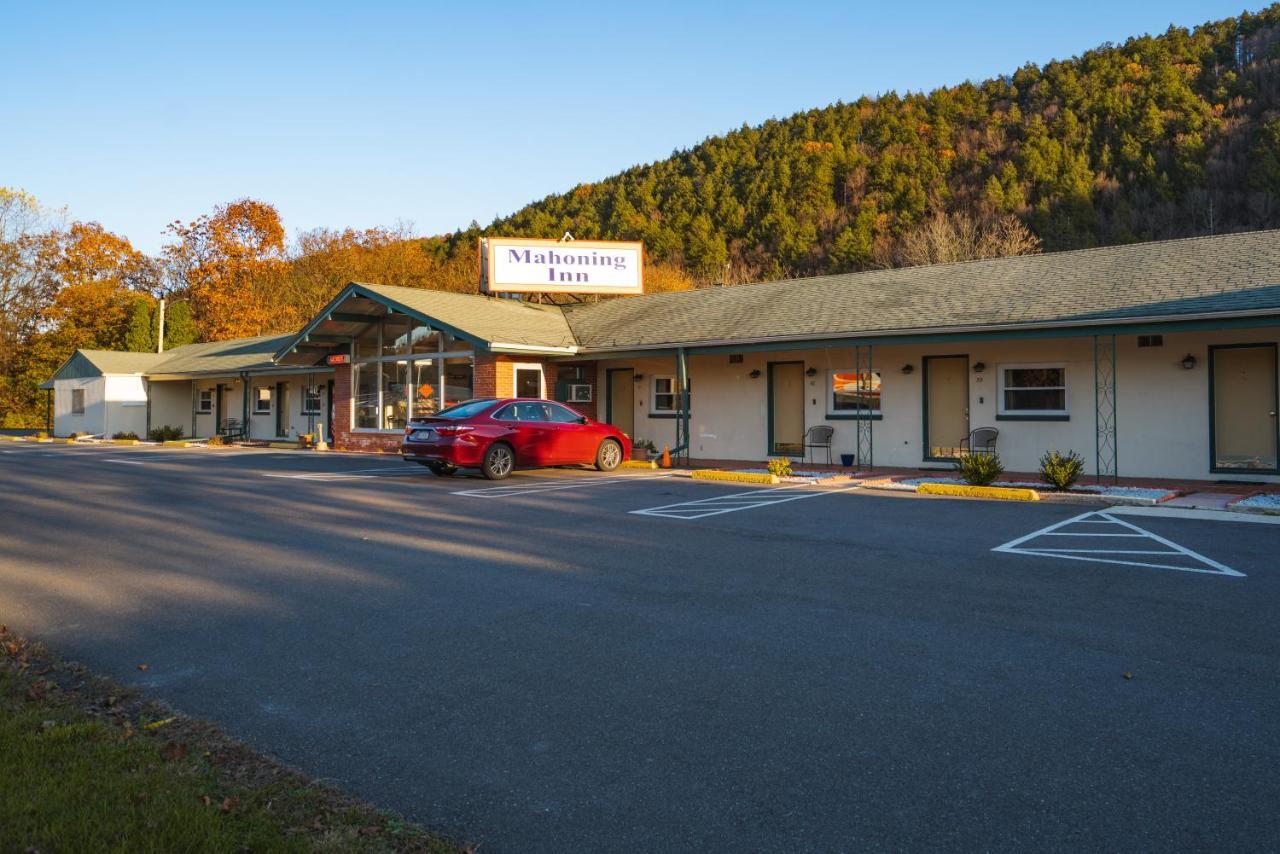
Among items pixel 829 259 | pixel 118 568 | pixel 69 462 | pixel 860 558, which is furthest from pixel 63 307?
pixel 860 558

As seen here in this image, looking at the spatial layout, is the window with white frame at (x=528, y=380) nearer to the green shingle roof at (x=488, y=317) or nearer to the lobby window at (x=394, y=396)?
the green shingle roof at (x=488, y=317)

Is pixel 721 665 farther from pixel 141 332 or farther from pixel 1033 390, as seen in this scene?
pixel 141 332

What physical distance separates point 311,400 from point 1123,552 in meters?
27.5

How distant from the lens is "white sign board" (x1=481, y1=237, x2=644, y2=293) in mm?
27141

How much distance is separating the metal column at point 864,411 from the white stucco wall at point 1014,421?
7.6 inches

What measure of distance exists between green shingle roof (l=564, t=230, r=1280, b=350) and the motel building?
70 millimetres

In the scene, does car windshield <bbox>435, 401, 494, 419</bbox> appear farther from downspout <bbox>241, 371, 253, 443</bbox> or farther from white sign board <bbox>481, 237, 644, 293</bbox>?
downspout <bbox>241, 371, 253, 443</bbox>

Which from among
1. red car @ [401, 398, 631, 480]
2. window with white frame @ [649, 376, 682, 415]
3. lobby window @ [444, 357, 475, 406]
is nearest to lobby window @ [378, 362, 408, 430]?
lobby window @ [444, 357, 475, 406]

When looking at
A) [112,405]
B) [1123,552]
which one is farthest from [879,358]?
[112,405]

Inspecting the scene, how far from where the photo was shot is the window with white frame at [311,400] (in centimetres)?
3023

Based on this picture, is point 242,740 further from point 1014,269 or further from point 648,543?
point 1014,269

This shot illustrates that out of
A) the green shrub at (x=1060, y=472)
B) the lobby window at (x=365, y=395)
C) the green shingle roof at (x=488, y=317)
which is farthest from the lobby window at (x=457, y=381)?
the green shrub at (x=1060, y=472)

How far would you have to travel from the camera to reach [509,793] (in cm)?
347

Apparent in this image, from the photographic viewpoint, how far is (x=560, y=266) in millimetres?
27734
